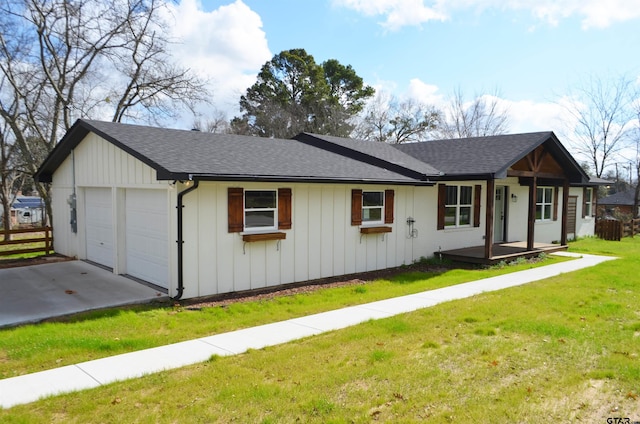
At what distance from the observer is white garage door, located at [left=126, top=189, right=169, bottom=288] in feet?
29.3

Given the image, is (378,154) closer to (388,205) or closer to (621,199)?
(388,205)

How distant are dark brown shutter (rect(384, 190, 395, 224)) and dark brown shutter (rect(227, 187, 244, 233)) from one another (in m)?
4.30

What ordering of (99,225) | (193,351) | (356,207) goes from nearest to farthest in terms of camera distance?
(193,351), (356,207), (99,225)

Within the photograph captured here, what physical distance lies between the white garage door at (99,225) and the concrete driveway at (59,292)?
20.0 inches

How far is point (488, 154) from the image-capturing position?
43.7 ft

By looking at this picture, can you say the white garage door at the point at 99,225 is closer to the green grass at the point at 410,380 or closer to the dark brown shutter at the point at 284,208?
the dark brown shutter at the point at 284,208

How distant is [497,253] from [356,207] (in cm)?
519

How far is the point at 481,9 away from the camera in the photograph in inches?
504

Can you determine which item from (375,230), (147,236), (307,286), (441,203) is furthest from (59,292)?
(441,203)

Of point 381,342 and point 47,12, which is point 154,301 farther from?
point 47,12

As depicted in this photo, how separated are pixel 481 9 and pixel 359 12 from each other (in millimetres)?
4833

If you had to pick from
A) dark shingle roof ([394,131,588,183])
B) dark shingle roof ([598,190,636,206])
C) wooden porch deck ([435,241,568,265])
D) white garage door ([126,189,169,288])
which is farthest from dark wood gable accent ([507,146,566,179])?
dark shingle roof ([598,190,636,206])

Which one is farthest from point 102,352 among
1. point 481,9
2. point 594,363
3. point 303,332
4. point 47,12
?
point 47,12

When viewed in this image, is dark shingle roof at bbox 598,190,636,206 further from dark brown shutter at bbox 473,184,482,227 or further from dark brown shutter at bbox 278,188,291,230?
dark brown shutter at bbox 278,188,291,230
